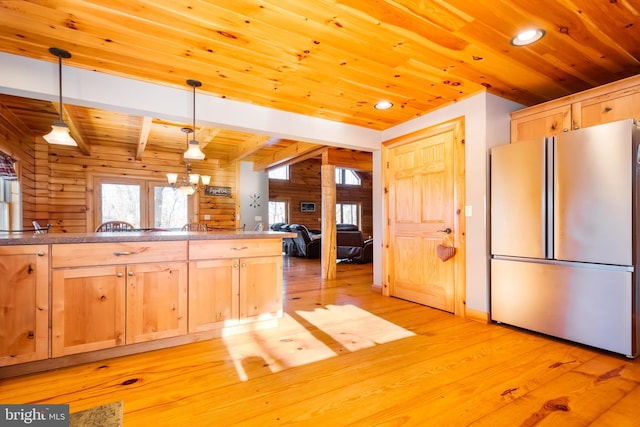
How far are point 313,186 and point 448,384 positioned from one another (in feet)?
34.5

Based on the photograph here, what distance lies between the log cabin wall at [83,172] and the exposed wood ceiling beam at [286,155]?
1.20 m

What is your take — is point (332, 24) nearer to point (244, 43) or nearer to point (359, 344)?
point (244, 43)

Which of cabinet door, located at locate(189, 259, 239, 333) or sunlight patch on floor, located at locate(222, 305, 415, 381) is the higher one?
cabinet door, located at locate(189, 259, 239, 333)

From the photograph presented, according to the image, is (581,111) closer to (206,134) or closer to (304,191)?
(206,134)

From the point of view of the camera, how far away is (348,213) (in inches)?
514

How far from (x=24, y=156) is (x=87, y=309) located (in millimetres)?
4401

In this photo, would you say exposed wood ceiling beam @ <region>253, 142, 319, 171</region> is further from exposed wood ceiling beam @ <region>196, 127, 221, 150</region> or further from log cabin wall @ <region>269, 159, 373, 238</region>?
log cabin wall @ <region>269, 159, 373, 238</region>

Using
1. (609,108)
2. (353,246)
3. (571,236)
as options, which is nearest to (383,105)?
(609,108)

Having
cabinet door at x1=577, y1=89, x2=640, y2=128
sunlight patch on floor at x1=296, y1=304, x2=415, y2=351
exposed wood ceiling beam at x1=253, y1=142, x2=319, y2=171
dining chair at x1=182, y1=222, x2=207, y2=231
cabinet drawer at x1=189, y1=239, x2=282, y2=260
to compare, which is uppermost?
exposed wood ceiling beam at x1=253, y1=142, x2=319, y2=171

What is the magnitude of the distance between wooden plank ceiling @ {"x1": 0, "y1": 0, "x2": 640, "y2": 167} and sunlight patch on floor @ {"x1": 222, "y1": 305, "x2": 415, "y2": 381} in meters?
2.27

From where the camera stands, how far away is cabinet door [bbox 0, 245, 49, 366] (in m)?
Result: 1.94

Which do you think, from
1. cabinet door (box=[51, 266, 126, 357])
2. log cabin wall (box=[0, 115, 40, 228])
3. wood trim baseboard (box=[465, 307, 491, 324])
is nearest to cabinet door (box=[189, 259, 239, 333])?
cabinet door (box=[51, 266, 126, 357])

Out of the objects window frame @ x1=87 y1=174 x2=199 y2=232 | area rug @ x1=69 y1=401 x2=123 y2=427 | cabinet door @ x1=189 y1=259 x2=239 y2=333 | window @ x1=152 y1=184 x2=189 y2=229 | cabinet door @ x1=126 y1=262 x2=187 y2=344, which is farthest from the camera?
window @ x1=152 y1=184 x2=189 y2=229

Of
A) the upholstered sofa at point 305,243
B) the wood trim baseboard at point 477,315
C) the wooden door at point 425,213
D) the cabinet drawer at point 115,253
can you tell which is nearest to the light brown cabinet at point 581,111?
the wooden door at point 425,213
